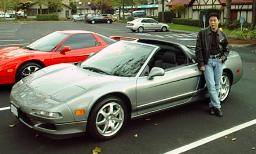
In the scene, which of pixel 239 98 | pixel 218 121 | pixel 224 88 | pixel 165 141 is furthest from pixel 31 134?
pixel 239 98

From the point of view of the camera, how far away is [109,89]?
4.89 meters

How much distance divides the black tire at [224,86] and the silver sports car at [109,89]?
2.03ft

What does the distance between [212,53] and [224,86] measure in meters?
1.14

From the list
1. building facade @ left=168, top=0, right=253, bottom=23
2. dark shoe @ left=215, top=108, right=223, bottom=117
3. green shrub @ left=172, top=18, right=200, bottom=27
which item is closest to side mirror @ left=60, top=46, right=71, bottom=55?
dark shoe @ left=215, top=108, right=223, bottom=117

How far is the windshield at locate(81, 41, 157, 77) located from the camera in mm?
5488

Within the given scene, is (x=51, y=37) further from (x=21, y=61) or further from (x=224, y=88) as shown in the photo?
(x=224, y=88)

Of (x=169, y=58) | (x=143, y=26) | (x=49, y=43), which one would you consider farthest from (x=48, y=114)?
(x=143, y=26)

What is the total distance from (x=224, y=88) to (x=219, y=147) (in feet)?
7.73

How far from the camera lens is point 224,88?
6957 mm

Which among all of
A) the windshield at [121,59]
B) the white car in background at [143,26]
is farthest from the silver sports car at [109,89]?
the white car in background at [143,26]

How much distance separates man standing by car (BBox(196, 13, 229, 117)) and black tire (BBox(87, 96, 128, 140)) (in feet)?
5.67

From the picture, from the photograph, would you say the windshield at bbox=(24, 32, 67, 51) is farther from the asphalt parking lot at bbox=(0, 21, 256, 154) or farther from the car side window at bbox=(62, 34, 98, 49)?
the asphalt parking lot at bbox=(0, 21, 256, 154)

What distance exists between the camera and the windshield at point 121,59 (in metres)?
5.49

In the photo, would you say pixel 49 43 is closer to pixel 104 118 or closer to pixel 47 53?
pixel 47 53
